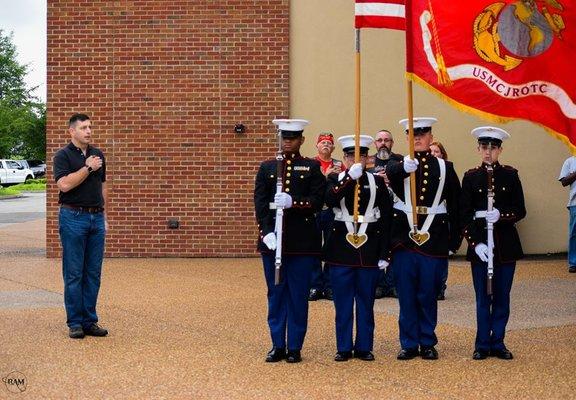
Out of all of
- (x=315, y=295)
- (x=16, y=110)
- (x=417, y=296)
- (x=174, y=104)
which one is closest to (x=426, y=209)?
(x=417, y=296)

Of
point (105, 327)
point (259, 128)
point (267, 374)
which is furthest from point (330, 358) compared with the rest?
point (259, 128)

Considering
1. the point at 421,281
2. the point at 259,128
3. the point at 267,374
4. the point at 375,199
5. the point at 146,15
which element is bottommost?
the point at 267,374

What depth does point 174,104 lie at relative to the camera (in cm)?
1480

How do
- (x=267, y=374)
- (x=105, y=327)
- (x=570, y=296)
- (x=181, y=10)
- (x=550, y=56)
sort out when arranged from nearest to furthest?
(x=267, y=374) < (x=550, y=56) < (x=105, y=327) < (x=570, y=296) < (x=181, y=10)

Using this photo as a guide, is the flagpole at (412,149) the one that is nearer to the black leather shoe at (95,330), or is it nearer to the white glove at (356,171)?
the white glove at (356,171)

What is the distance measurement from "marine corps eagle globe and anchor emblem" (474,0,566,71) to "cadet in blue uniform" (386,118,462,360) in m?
0.75

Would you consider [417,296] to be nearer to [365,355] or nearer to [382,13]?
[365,355]

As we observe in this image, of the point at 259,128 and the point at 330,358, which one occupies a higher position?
the point at 259,128

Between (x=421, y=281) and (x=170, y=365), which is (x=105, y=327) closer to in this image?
(x=170, y=365)

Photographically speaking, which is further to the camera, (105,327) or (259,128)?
(259,128)

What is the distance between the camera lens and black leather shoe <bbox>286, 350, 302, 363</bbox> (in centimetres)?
735

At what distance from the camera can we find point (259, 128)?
1480 centimetres

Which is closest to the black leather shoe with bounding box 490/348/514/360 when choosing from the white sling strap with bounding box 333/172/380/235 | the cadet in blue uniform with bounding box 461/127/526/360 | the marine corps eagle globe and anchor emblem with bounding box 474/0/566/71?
the cadet in blue uniform with bounding box 461/127/526/360

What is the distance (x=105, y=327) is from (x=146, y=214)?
6.06m
